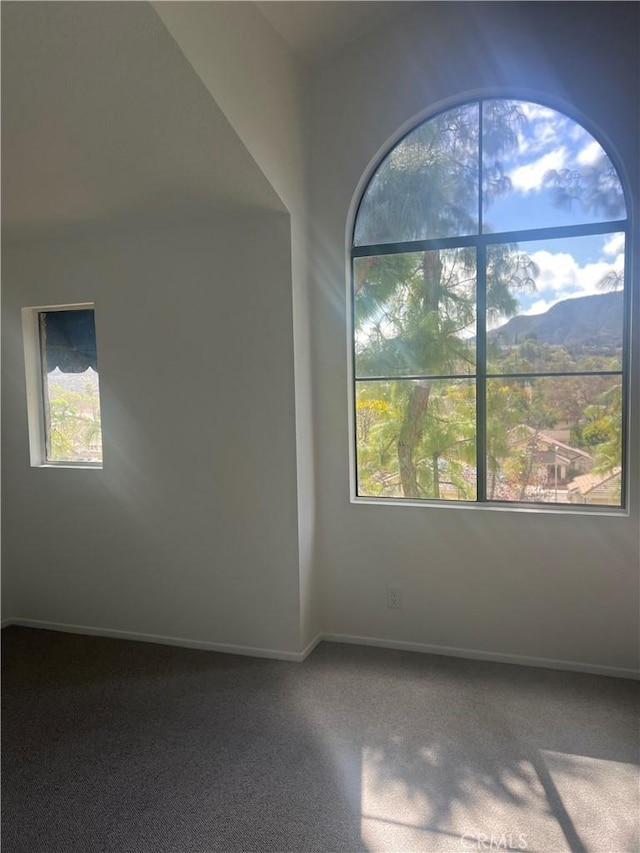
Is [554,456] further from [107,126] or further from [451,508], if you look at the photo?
[107,126]

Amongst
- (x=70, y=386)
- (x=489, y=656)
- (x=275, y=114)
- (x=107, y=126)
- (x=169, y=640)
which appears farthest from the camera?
(x=70, y=386)

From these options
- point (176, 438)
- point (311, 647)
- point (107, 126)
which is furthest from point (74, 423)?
point (311, 647)

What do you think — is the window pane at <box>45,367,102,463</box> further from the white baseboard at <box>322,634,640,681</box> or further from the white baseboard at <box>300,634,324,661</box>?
the white baseboard at <box>322,634,640,681</box>

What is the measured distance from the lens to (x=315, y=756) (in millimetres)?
2369

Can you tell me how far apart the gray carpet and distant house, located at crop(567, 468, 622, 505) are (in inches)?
34.3

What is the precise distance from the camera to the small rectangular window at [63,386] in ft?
11.9

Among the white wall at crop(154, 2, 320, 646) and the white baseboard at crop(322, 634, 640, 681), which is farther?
the white baseboard at crop(322, 634, 640, 681)

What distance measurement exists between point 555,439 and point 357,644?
5.15ft

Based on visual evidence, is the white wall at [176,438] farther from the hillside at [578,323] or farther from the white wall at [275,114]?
the hillside at [578,323]

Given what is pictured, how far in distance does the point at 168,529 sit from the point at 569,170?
2.83m

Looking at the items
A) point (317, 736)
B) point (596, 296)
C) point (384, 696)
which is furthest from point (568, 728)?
point (596, 296)

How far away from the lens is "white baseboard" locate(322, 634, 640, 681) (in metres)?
2.94

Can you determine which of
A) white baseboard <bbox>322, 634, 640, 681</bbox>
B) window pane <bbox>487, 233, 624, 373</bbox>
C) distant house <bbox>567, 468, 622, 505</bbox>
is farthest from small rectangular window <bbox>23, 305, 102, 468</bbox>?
distant house <bbox>567, 468, 622, 505</bbox>

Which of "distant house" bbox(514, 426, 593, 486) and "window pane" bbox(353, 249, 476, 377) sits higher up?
"window pane" bbox(353, 249, 476, 377)
